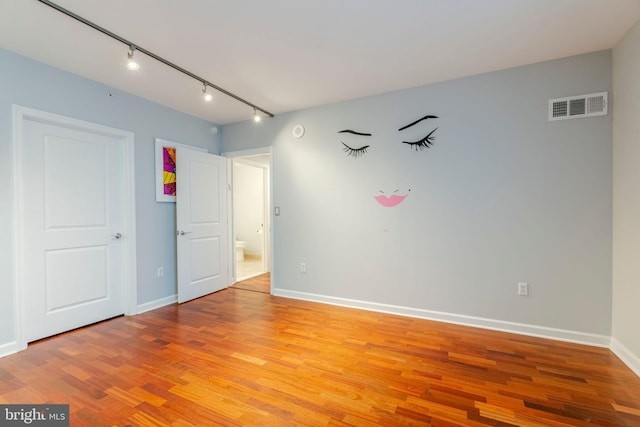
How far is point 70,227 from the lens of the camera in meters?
2.85

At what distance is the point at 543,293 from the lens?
266 centimetres

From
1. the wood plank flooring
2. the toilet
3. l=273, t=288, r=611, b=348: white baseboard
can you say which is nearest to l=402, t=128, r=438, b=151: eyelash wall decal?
l=273, t=288, r=611, b=348: white baseboard

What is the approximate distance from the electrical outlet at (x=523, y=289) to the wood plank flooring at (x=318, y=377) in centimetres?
40

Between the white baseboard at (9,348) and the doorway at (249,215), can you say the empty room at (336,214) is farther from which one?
the doorway at (249,215)

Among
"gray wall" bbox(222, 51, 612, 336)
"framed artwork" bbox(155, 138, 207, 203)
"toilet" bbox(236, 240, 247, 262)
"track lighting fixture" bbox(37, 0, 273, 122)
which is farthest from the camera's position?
"toilet" bbox(236, 240, 247, 262)

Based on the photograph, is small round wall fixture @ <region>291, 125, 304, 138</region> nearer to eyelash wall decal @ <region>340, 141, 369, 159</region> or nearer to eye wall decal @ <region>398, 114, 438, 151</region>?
eyelash wall decal @ <region>340, 141, 369, 159</region>

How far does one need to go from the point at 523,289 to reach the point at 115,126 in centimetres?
451

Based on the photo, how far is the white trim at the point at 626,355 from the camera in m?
2.06

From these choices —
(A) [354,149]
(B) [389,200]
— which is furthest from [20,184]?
(B) [389,200]

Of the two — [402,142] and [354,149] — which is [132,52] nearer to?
[354,149]

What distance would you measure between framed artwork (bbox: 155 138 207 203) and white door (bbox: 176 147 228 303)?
0.12 meters

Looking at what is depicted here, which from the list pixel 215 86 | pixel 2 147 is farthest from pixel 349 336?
pixel 2 147

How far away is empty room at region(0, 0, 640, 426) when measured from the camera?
190 centimetres

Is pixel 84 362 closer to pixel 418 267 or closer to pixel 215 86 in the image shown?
pixel 215 86
